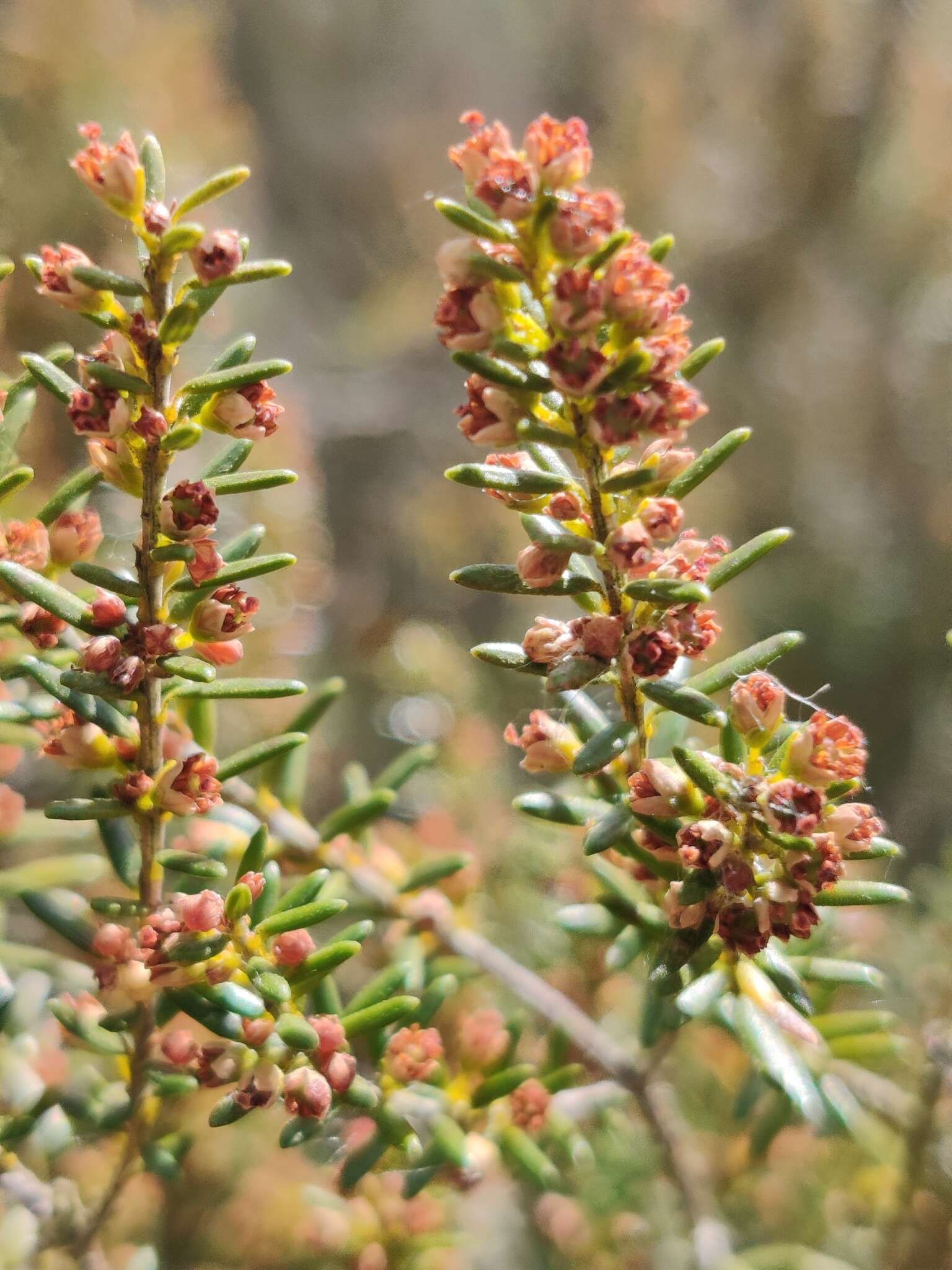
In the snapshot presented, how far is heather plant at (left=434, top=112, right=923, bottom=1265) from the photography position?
10.0 inches

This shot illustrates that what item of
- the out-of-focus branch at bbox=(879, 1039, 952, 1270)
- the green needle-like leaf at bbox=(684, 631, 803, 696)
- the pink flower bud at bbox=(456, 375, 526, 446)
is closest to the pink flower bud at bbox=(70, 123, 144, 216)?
the pink flower bud at bbox=(456, 375, 526, 446)

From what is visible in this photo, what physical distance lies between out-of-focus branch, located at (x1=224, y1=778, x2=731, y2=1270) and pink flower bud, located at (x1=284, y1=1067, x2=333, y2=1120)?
7.0 inches

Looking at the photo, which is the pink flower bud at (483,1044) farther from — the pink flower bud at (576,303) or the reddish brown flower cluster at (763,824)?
the pink flower bud at (576,303)

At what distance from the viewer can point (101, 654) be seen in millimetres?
282

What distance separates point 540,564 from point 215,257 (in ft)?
0.42

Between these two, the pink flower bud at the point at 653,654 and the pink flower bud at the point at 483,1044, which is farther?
the pink flower bud at the point at 483,1044

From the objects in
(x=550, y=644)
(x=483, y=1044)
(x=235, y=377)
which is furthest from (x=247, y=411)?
(x=483, y=1044)

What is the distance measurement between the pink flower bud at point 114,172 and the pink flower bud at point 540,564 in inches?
5.9

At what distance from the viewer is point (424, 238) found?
5.71 ft

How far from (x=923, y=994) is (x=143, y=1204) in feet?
1.73

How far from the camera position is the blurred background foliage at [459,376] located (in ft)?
2.33

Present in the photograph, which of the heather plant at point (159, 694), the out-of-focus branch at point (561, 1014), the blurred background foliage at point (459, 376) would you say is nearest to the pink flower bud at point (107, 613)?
the heather plant at point (159, 694)

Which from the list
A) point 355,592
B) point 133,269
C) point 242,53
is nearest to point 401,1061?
point 133,269

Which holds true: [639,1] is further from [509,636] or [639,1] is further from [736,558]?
[736,558]
